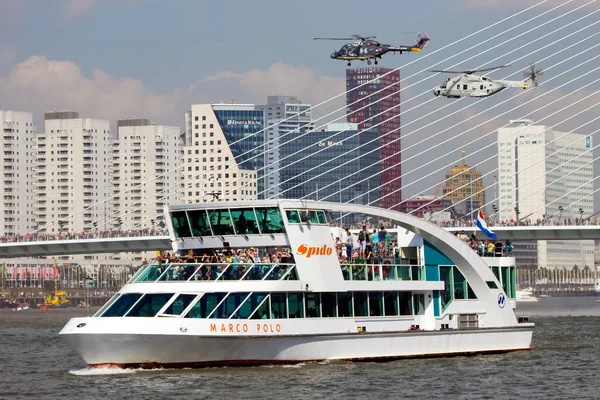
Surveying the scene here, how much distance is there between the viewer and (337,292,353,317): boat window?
35.2m

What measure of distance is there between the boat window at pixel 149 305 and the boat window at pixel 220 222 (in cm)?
308

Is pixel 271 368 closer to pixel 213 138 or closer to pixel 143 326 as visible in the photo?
pixel 143 326

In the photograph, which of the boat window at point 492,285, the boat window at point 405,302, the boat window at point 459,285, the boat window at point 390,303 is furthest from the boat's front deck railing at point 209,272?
the boat window at point 492,285

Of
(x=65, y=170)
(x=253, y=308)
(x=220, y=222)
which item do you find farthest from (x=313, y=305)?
(x=65, y=170)

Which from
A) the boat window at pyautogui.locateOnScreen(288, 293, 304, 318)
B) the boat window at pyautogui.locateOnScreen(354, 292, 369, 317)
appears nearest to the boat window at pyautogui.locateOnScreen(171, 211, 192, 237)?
the boat window at pyautogui.locateOnScreen(288, 293, 304, 318)

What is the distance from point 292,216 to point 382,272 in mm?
3916

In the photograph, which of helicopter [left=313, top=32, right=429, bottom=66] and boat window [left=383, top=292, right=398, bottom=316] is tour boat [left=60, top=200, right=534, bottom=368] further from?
helicopter [left=313, top=32, right=429, bottom=66]

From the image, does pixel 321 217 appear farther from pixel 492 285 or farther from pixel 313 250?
pixel 492 285

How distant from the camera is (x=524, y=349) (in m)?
40.3

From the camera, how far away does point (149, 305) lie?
32.6m

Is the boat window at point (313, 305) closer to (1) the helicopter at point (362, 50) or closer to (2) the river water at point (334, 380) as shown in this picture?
(2) the river water at point (334, 380)

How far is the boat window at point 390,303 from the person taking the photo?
3669cm

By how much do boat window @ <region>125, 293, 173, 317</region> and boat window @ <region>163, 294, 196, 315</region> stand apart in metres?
0.20

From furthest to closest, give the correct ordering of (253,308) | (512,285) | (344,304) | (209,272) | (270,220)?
(512,285), (344,304), (270,220), (209,272), (253,308)
